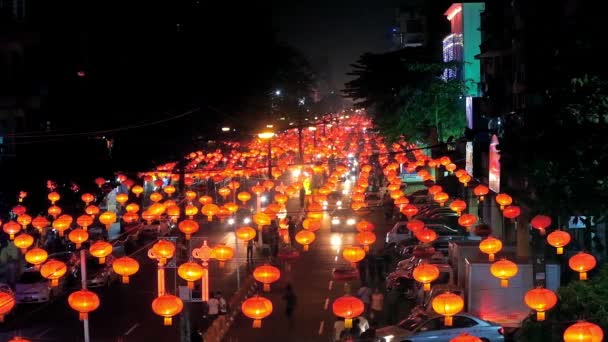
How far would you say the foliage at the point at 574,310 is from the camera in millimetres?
13766

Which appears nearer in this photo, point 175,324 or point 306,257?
point 175,324

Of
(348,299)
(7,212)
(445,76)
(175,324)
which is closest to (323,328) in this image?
(175,324)

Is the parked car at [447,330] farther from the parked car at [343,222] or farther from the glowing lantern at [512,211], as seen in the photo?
the parked car at [343,222]

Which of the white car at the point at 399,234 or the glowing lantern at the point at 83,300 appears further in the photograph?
the white car at the point at 399,234

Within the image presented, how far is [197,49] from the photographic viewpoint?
39562mm

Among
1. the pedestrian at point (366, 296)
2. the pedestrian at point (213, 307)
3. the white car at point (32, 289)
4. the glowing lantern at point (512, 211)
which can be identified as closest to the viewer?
the pedestrian at point (213, 307)

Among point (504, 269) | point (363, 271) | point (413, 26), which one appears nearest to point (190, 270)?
point (504, 269)

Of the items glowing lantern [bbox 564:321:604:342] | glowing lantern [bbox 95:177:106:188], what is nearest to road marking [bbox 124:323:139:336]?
glowing lantern [bbox 95:177:106:188]

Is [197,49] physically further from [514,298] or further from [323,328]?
[514,298]

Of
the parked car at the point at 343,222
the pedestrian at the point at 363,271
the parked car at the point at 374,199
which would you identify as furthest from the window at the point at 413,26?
the pedestrian at the point at 363,271

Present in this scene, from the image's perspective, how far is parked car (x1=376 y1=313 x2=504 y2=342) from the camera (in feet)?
62.9

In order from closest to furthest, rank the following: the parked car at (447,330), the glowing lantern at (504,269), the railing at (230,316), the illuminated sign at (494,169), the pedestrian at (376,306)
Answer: the glowing lantern at (504,269)
the parked car at (447,330)
the railing at (230,316)
the pedestrian at (376,306)
the illuminated sign at (494,169)

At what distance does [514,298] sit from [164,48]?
71.8 feet

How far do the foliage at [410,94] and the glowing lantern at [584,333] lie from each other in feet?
98.6
